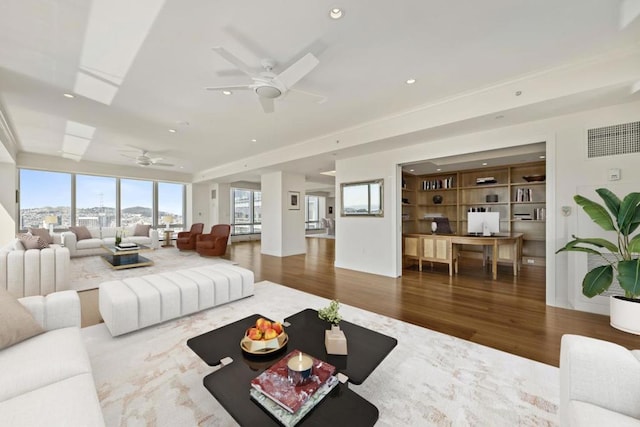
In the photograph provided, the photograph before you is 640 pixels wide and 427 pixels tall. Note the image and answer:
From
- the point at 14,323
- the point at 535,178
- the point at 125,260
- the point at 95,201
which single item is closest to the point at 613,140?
the point at 535,178

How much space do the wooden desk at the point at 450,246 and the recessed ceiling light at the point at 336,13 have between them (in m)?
4.40

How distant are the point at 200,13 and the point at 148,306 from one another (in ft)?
9.07

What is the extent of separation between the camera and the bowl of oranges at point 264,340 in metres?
1.58

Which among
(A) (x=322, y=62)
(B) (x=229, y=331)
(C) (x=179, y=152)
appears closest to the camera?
(B) (x=229, y=331)

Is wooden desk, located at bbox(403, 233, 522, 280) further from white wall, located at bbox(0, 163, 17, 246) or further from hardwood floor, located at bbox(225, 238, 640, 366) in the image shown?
white wall, located at bbox(0, 163, 17, 246)

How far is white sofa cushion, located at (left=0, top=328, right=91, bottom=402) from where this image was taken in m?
1.16

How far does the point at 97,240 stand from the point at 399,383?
333 inches

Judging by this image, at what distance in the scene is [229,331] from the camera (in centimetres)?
191

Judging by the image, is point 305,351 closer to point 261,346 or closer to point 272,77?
point 261,346

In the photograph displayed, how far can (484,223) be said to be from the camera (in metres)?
5.14

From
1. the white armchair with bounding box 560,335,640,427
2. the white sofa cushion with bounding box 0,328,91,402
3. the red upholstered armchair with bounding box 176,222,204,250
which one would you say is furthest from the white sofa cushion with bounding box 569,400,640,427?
the red upholstered armchair with bounding box 176,222,204,250

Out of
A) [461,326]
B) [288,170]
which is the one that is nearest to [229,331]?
[461,326]

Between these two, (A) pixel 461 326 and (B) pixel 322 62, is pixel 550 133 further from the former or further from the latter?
(B) pixel 322 62

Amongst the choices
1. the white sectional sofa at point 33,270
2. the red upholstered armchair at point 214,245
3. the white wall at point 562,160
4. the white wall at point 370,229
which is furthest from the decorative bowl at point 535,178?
the white sectional sofa at point 33,270
